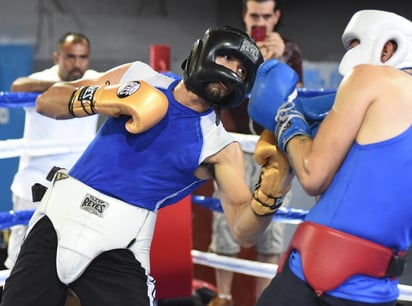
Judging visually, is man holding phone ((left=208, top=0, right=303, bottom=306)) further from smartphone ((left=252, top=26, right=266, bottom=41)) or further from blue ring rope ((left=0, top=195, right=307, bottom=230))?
blue ring rope ((left=0, top=195, right=307, bottom=230))

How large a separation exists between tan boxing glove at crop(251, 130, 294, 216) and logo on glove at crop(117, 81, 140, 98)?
1.25 ft

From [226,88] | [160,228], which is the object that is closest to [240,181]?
[226,88]

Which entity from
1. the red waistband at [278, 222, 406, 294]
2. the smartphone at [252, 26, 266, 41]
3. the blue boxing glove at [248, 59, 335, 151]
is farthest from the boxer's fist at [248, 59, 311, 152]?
the smartphone at [252, 26, 266, 41]

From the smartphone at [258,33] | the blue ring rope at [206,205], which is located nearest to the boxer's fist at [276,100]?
the blue ring rope at [206,205]

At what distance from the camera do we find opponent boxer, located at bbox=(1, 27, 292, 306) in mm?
2162

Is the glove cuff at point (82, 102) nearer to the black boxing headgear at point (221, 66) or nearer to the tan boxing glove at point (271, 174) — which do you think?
the black boxing headgear at point (221, 66)

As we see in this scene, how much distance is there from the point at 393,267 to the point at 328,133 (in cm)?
33

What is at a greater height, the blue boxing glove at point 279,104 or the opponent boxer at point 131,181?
the blue boxing glove at point 279,104

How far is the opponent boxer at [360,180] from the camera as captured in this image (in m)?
1.73

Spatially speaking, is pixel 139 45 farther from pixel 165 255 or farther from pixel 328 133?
pixel 328 133

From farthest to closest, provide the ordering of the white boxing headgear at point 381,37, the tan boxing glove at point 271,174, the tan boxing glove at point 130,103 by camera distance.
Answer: the tan boxing glove at point 130,103, the tan boxing glove at point 271,174, the white boxing headgear at point 381,37

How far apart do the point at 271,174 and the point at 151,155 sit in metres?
0.40

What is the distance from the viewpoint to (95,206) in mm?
2230

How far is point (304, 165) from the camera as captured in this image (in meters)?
1.77
